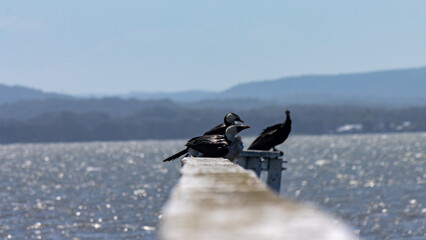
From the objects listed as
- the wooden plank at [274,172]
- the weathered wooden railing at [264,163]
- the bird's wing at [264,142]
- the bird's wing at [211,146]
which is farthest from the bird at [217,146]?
the bird's wing at [264,142]

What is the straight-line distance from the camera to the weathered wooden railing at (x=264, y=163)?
16109 millimetres

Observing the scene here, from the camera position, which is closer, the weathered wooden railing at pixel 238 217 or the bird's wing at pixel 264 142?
the weathered wooden railing at pixel 238 217

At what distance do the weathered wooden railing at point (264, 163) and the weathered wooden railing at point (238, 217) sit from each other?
404 inches

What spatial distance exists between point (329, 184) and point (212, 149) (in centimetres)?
8072

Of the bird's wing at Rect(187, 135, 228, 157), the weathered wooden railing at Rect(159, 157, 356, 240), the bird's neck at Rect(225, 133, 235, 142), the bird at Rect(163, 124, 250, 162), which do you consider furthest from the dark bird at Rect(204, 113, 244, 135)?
the weathered wooden railing at Rect(159, 157, 356, 240)

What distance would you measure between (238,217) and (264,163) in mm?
12852

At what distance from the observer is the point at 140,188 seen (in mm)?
92250

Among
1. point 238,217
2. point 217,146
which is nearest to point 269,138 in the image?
point 217,146

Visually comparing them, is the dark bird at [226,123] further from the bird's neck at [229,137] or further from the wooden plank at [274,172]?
the bird's neck at [229,137]

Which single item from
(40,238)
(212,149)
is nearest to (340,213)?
(40,238)

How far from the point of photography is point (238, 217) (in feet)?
13.0

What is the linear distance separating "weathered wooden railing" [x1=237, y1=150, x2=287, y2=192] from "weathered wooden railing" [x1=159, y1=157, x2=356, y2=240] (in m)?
10.3

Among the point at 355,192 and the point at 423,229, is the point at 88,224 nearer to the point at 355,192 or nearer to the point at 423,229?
the point at 423,229

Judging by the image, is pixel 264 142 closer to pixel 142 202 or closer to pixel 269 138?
pixel 269 138
